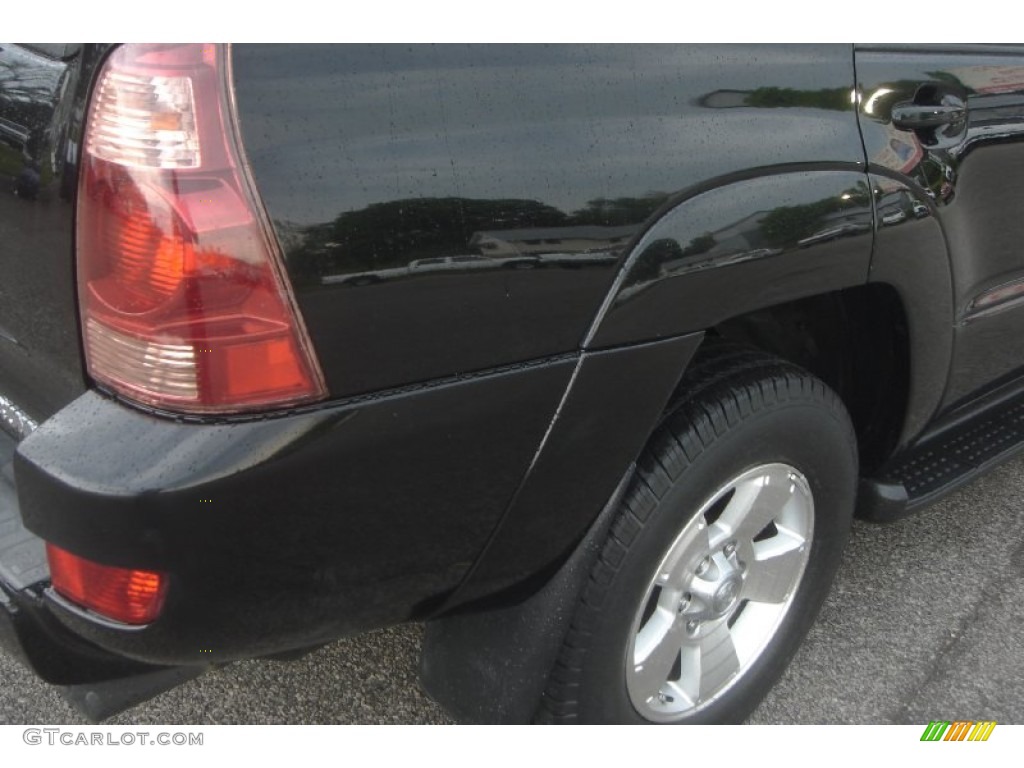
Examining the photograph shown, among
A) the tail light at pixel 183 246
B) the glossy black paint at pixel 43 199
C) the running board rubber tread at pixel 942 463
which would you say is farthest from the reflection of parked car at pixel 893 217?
the glossy black paint at pixel 43 199

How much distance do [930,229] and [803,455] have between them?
521 mm

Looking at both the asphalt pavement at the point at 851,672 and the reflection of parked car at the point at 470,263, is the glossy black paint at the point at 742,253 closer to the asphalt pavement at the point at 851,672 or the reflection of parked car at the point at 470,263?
the reflection of parked car at the point at 470,263

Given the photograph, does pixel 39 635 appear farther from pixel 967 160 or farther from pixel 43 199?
pixel 967 160

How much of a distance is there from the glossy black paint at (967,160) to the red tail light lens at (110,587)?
1.44m

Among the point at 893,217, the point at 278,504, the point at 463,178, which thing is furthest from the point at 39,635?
the point at 893,217

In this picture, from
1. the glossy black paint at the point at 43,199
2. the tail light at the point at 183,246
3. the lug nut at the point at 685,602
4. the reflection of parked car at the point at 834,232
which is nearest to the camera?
the tail light at the point at 183,246

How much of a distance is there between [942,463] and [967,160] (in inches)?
32.4

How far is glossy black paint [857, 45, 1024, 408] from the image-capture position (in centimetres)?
189

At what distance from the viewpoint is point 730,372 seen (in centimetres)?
195

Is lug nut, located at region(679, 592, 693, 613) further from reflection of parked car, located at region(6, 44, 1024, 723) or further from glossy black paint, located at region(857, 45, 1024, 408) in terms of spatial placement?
glossy black paint, located at region(857, 45, 1024, 408)

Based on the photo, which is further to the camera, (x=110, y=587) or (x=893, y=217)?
(x=893, y=217)

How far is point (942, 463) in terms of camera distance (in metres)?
2.52
